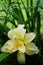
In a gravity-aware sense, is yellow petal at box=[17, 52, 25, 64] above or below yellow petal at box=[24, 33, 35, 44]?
below

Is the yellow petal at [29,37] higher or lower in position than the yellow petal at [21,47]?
higher

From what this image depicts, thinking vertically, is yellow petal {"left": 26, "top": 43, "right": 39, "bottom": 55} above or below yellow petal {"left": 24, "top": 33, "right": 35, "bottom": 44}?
below

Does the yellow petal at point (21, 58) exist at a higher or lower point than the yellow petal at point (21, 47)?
lower

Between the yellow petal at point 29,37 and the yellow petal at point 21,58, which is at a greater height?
the yellow petal at point 29,37

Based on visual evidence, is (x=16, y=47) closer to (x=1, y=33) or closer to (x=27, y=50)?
(x=27, y=50)

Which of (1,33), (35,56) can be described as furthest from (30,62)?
(1,33)

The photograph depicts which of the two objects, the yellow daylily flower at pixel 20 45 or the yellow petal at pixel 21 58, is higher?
the yellow daylily flower at pixel 20 45

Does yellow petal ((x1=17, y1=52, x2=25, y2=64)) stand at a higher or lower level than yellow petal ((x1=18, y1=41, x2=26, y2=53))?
lower

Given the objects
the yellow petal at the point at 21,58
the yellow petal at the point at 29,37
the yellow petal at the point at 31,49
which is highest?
the yellow petal at the point at 29,37

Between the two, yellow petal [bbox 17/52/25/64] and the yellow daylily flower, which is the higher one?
the yellow daylily flower

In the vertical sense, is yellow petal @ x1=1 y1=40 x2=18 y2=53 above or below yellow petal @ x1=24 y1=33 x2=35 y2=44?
below

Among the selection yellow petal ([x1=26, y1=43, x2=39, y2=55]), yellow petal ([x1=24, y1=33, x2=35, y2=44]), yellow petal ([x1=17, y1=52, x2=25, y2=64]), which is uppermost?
yellow petal ([x1=24, y1=33, x2=35, y2=44])
